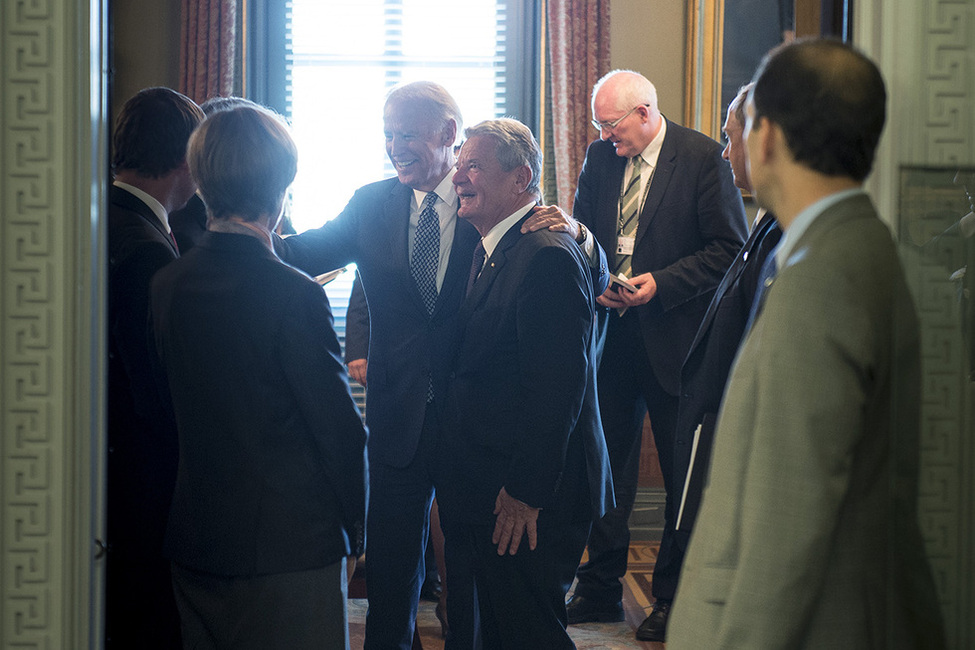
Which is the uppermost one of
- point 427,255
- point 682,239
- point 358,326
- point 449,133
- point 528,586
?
point 449,133

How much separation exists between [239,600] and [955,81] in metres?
1.44

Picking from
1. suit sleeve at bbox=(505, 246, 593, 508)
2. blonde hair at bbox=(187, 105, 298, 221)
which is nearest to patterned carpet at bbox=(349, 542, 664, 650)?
suit sleeve at bbox=(505, 246, 593, 508)

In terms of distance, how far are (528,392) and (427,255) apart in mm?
570

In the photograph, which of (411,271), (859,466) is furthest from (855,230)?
(411,271)

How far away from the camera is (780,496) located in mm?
1053

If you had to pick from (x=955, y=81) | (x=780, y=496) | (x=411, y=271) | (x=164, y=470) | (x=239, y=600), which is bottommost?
(x=239, y=600)

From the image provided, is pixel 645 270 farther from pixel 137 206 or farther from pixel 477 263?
pixel 137 206

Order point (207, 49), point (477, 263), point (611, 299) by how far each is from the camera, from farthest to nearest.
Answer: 1. point (207, 49)
2. point (611, 299)
3. point (477, 263)

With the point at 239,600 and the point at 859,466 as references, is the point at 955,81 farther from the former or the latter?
the point at 239,600

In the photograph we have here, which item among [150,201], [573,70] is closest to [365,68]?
[573,70]

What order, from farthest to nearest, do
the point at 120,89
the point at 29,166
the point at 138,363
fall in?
the point at 120,89 < the point at 138,363 < the point at 29,166

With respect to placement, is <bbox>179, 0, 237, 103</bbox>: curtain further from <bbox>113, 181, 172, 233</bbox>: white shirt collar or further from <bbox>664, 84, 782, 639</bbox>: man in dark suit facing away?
<bbox>664, 84, 782, 639</bbox>: man in dark suit facing away

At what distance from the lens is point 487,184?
228 cm

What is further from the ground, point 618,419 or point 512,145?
point 512,145
